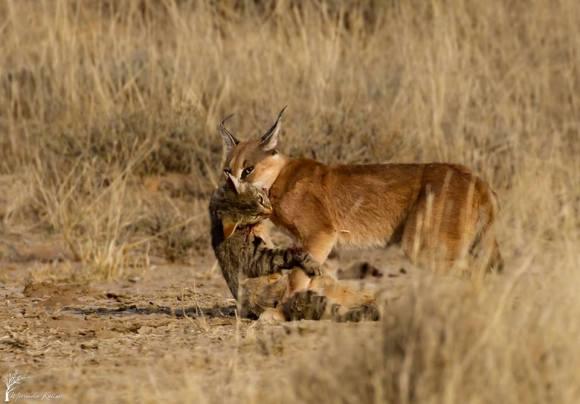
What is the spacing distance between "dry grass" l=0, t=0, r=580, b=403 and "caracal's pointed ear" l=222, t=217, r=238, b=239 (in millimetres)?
1823

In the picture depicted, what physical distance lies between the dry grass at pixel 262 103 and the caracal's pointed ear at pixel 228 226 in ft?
5.98

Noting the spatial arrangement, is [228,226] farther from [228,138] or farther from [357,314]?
[228,138]

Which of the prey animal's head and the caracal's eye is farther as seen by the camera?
the caracal's eye

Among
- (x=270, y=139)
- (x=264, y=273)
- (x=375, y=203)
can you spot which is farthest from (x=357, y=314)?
(x=270, y=139)

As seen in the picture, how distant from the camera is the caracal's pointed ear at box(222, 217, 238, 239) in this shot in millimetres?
7315

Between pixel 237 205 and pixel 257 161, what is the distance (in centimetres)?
103

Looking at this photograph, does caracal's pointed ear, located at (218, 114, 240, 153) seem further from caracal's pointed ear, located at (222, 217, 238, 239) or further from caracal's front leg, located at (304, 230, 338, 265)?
caracal's pointed ear, located at (222, 217, 238, 239)

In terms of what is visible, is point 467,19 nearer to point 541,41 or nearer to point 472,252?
point 541,41

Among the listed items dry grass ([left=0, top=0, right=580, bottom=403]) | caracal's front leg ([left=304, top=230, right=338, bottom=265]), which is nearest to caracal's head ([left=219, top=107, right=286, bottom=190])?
caracal's front leg ([left=304, top=230, right=338, bottom=265])

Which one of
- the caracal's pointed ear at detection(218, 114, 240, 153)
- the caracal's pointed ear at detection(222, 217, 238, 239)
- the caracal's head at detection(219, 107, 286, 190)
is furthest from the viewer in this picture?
the caracal's pointed ear at detection(218, 114, 240, 153)

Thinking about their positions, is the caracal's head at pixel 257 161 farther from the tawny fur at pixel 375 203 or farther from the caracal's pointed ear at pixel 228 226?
the caracal's pointed ear at pixel 228 226

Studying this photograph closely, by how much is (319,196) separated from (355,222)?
311mm

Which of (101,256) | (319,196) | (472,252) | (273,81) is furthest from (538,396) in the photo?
(273,81)

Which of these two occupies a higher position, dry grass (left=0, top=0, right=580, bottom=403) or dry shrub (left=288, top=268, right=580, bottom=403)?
dry grass (left=0, top=0, right=580, bottom=403)
